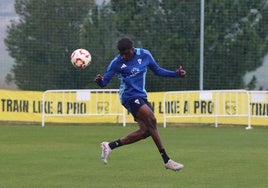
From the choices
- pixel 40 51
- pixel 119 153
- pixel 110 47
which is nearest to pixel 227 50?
pixel 110 47

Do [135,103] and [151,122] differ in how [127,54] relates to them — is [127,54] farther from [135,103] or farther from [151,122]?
[151,122]

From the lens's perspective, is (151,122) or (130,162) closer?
(151,122)

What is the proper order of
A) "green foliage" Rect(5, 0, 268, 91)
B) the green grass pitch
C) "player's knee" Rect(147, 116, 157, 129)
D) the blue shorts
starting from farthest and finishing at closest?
"green foliage" Rect(5, 0, 268, 91), the blue shorts, "player's knee" Rect(147, 116, 157, 129), the green grass pitch

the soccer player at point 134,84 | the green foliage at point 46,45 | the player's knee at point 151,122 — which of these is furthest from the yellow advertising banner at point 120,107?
the player's knee at point 151,122

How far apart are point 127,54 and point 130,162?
2201 millimetres

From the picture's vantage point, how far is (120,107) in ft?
89.2

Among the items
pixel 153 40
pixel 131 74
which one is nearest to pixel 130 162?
pixel 131 74

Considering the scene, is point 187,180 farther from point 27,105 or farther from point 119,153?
point 27,105

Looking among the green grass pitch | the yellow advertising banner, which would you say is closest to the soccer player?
the green grass pitch

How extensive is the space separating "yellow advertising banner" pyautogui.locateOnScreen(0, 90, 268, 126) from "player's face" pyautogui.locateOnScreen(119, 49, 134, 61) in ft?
45.2

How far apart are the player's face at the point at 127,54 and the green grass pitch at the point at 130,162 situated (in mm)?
1715

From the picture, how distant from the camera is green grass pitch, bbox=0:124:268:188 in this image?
11055mm

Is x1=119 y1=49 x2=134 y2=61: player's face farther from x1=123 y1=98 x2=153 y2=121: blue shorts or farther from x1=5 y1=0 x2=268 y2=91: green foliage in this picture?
x1=5 y1=0 x2=268 y2=91: green foliage

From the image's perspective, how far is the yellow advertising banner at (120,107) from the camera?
26.4 m
